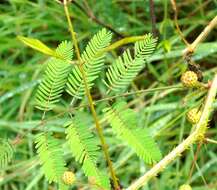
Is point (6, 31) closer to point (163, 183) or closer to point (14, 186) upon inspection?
point (14, 186)

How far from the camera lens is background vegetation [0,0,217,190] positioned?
2.12 m

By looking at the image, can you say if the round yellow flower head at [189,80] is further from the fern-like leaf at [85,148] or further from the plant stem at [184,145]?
the fern-like leaf at [85,148]

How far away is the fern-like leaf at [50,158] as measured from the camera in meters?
1.19

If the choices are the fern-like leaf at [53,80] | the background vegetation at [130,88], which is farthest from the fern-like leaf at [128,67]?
the background vegetation at [130,88]

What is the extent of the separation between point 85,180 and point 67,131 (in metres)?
1.02

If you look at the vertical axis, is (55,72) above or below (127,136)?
above

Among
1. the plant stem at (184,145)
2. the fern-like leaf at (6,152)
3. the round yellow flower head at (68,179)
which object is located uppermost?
the fern-like leaf at (6,152)

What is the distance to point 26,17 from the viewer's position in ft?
8.09

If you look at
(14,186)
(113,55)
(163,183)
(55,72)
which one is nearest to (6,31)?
(113,55)

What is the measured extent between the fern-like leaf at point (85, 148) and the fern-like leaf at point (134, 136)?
0.20 feet

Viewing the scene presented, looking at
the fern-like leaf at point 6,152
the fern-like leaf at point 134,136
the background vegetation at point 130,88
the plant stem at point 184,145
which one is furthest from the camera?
the background vegetation at point 130,88

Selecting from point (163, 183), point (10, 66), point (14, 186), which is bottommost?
point (163, 183)

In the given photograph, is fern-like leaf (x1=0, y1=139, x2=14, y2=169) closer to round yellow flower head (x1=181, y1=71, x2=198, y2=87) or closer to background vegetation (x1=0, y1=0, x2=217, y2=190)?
round yellow flower head (x1=181, y1=71, x2=198, y2=87)

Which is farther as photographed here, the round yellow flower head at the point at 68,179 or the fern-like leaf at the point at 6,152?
the fern-like leaf at the point at 6,152
